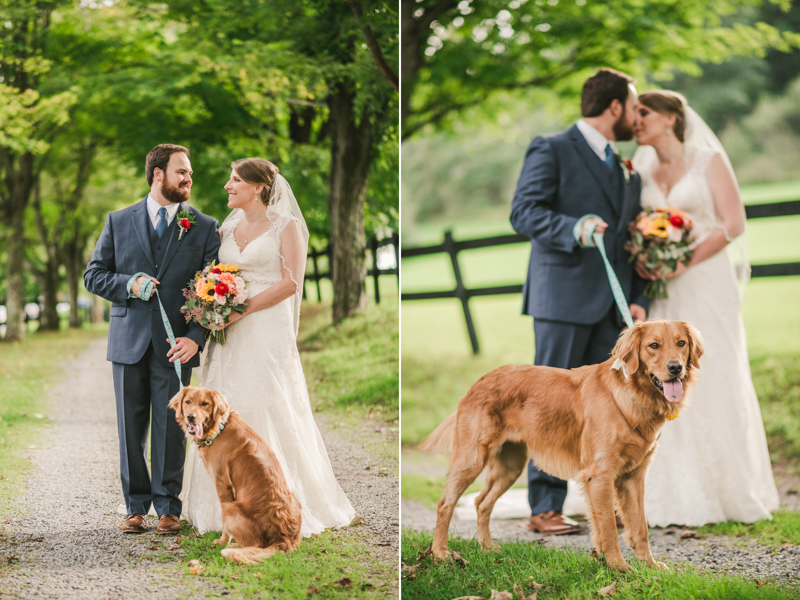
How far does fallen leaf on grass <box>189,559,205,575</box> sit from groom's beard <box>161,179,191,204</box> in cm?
184

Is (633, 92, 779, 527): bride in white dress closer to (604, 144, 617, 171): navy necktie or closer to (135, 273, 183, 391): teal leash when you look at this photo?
(604, 144, 617, 171): navy necktie

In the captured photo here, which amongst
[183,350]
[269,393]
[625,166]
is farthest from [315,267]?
[625,166]

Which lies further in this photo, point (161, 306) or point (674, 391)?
point (161, 306)

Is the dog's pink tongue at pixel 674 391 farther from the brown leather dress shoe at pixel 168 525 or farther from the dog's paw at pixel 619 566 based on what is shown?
the brown leather dress shoe at pixel 168 525

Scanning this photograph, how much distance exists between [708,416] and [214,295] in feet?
10.6

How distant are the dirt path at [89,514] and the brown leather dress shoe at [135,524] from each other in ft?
0.11

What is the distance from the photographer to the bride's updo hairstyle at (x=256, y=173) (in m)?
3.34

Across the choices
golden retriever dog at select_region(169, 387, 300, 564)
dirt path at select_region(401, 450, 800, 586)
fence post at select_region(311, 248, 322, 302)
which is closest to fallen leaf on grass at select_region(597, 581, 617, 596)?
dirt path at select_region(401, 450, 800, 586)

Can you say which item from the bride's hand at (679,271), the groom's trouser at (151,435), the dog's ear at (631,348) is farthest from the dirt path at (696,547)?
the groom's trouser at (151,435)

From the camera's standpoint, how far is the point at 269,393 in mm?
3357

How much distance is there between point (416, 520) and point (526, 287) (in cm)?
198

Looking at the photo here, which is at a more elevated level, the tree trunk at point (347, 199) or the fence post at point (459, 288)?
the tree trunk at point (347, 199)

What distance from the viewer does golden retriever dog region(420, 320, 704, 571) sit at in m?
2.92

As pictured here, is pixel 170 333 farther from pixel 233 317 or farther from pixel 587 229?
pixel 587 229
